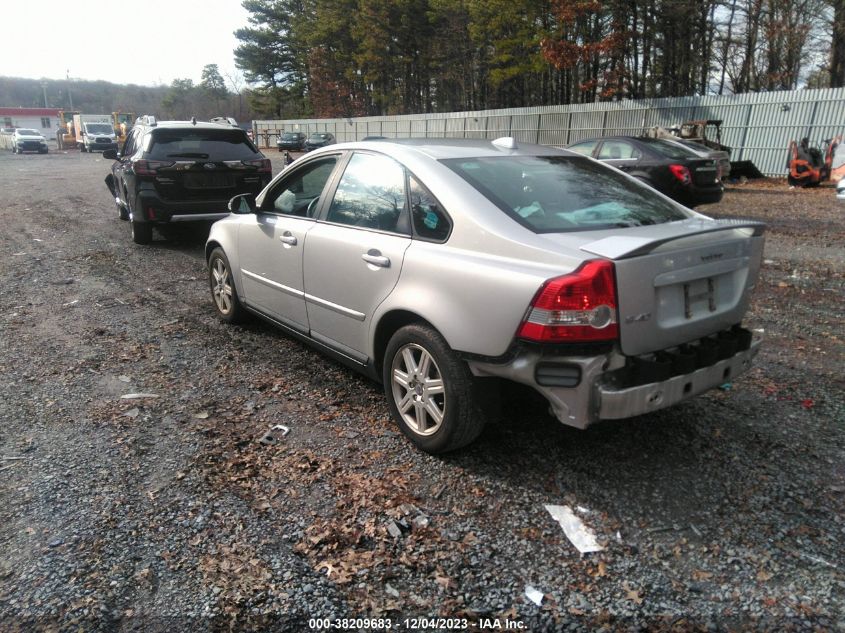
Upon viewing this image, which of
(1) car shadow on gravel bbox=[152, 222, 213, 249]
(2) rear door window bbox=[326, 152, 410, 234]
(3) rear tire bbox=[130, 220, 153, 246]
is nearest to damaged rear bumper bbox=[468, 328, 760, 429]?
(2) rear door window bbox=[326, 152, 410, 234]

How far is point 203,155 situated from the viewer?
8.87 m

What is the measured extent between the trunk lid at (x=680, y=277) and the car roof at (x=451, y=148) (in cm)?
113

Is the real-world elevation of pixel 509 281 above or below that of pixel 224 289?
above

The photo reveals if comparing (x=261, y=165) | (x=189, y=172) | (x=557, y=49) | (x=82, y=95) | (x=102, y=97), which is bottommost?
(x=189, y=172)

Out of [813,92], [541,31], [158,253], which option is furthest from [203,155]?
[541,31]

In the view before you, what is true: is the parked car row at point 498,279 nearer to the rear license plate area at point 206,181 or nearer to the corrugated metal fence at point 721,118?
the rear license plate area at point 206,181

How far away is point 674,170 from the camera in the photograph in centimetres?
1188

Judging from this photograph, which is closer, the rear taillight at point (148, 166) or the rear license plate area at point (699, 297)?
the rear license plate area at point (699, 297)

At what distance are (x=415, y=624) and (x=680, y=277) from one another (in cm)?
186

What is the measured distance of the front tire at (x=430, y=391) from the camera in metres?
3.04

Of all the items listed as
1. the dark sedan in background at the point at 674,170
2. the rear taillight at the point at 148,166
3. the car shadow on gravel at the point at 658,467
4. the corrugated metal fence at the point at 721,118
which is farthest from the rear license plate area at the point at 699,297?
the corrugated metal fence at the point at 721,118

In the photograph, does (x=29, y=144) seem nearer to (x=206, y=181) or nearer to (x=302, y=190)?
(x=206, y=181)

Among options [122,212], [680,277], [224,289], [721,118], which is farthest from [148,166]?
[721,118]

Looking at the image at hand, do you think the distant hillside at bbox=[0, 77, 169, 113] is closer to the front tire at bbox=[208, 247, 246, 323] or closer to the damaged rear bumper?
the front tire at bbox=[208, 247, 246, 323]
